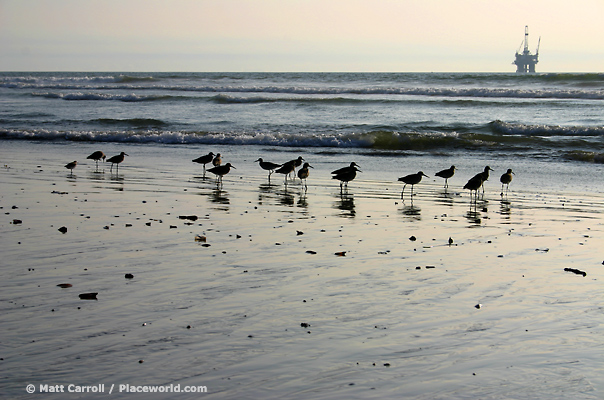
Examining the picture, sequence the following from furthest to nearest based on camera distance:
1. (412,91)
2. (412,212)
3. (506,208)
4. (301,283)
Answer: (412,91) < (506,208) < (412,212) < (301,283)

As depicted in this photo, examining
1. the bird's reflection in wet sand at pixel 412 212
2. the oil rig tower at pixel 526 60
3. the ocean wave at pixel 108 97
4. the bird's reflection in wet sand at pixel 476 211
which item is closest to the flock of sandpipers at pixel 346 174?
the bird's reflection in wet sand at pixel 476 211

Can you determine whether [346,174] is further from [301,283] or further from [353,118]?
[353,118]

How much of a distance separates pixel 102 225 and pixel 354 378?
581 centimetres

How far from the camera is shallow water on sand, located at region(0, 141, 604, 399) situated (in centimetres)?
419

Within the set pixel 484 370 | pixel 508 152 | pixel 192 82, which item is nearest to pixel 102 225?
pixel 484 370

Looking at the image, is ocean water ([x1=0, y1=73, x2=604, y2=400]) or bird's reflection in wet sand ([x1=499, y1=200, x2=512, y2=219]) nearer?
ocean water ([x1=0, y1=73, x2=604, y2=400])

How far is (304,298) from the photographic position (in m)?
5.75

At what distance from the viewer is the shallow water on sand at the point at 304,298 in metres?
4.19

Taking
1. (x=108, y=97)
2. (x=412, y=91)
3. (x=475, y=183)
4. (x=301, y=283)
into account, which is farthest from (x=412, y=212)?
(x=108, y=97)

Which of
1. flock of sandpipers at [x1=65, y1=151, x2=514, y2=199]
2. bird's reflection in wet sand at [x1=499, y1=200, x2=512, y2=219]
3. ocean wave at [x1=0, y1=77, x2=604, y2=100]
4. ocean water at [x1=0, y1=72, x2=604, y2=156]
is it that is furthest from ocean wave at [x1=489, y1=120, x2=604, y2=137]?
ocean wave at [x1=0, y1=77, x2=604, y2=100]

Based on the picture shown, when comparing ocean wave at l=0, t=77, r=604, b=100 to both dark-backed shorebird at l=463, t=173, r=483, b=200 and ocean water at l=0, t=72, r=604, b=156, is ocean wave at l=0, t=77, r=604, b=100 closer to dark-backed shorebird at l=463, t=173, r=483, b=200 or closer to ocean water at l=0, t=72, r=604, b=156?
ocean water at l=0, t=72, r=604, b=156

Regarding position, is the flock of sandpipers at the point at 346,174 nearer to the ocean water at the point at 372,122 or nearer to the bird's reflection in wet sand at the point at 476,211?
the bird's reflection in wet sand at the point at 476,211

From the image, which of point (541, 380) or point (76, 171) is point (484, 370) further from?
point (76, 171)

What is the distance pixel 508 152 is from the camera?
69.9ft
